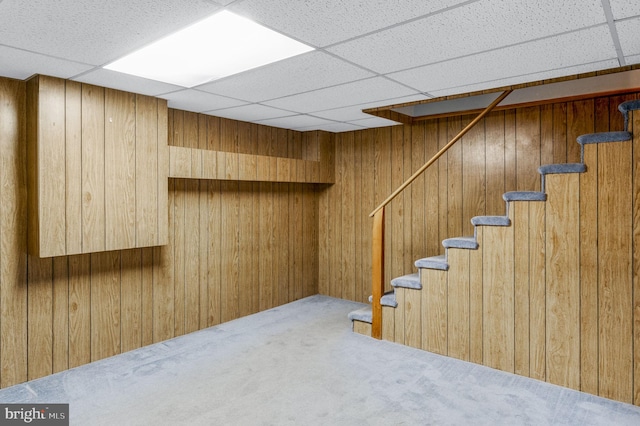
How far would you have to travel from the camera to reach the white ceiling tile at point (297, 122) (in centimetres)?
423

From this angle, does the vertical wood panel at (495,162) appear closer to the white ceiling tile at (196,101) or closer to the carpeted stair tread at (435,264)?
the carpeted stair tread at (435,264)

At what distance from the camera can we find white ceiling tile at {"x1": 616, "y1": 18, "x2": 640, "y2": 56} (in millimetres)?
1925

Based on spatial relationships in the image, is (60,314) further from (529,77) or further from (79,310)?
(529,77)

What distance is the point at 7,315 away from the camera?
9.27 feet

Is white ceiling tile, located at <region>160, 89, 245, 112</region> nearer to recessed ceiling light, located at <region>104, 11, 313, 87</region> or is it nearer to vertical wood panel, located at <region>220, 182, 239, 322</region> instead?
recessed ceiling light, located at <region>104, 11, 313, 87</region>

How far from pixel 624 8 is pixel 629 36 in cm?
41

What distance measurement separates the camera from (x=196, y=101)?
11.4 ft

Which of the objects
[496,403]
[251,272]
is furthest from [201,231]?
[496,403]

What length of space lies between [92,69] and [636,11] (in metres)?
2.97

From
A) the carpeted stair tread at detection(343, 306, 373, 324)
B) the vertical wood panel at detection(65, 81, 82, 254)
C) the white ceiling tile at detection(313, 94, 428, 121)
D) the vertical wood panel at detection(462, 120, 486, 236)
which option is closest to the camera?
the vertical wood panel at detection(65, 81, 82, 254)

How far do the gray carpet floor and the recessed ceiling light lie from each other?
7.08 ft

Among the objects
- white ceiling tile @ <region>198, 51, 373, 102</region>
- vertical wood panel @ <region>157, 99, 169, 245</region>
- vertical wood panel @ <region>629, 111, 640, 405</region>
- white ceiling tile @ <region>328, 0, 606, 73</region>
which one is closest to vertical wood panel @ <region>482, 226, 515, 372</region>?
vertical wood panel @ <region>629, 111, 640, 405</region>

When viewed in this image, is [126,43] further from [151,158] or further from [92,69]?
[151,158]

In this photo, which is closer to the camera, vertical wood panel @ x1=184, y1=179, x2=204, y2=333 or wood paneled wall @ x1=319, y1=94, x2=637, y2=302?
wood paneled wall @ x1=319, y1=94, x2=637, y2=302
